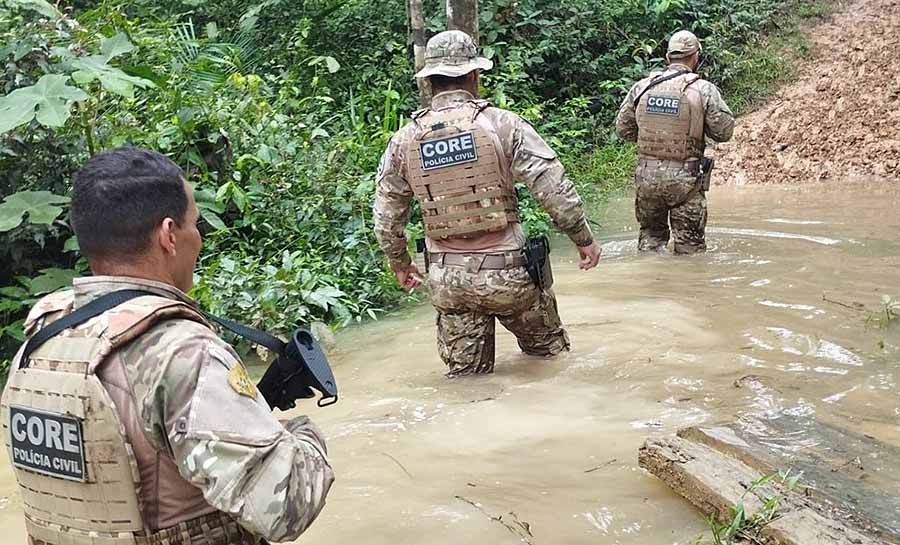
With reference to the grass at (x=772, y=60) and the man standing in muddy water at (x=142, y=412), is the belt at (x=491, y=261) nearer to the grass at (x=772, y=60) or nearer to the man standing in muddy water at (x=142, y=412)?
the man standing in muddy water at (x=142, y=412)

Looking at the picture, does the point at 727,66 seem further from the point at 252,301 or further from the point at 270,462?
the point at 270,462

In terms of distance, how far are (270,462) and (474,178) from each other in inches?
113

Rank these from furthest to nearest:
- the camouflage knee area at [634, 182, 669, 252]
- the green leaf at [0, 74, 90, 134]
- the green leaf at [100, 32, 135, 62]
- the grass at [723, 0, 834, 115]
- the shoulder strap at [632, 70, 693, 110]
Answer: the grass at [723, 0, 834, 115] → the camouflage knee area at [634, 182, 669, 252] → the shoulder strap at [632, 70, 693, 110] → the green leaf at [100, 32, 135, 62] → the green leaf at [0, 74, 90, 134]

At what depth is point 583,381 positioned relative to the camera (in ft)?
15.1

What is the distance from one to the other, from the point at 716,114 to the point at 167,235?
6.24 m

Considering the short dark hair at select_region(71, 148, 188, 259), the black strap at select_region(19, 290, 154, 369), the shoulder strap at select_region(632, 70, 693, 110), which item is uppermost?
the shoulder strap at select_region(632, 70, 693, 110)

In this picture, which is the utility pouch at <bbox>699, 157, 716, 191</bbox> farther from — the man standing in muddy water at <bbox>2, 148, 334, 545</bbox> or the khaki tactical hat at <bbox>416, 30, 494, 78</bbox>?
the man standing in muddy water at <bbox>2, 148, 334, 545</bbox>

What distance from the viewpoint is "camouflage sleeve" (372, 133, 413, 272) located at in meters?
4.63

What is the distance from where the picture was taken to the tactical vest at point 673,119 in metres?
7.33

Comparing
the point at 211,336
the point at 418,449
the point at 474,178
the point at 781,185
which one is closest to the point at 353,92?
the point at 781,185

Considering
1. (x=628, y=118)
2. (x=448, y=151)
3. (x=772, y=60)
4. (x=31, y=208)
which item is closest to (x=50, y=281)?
(x=31, y=208)

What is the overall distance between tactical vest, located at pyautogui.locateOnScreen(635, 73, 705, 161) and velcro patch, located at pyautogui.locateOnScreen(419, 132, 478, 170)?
353cm

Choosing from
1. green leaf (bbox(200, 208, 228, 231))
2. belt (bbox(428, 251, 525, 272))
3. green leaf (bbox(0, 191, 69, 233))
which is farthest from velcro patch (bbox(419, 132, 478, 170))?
green leaf (bbox(0, 191, 69, 233))

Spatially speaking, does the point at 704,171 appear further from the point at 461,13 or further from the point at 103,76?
the point at 103,76
